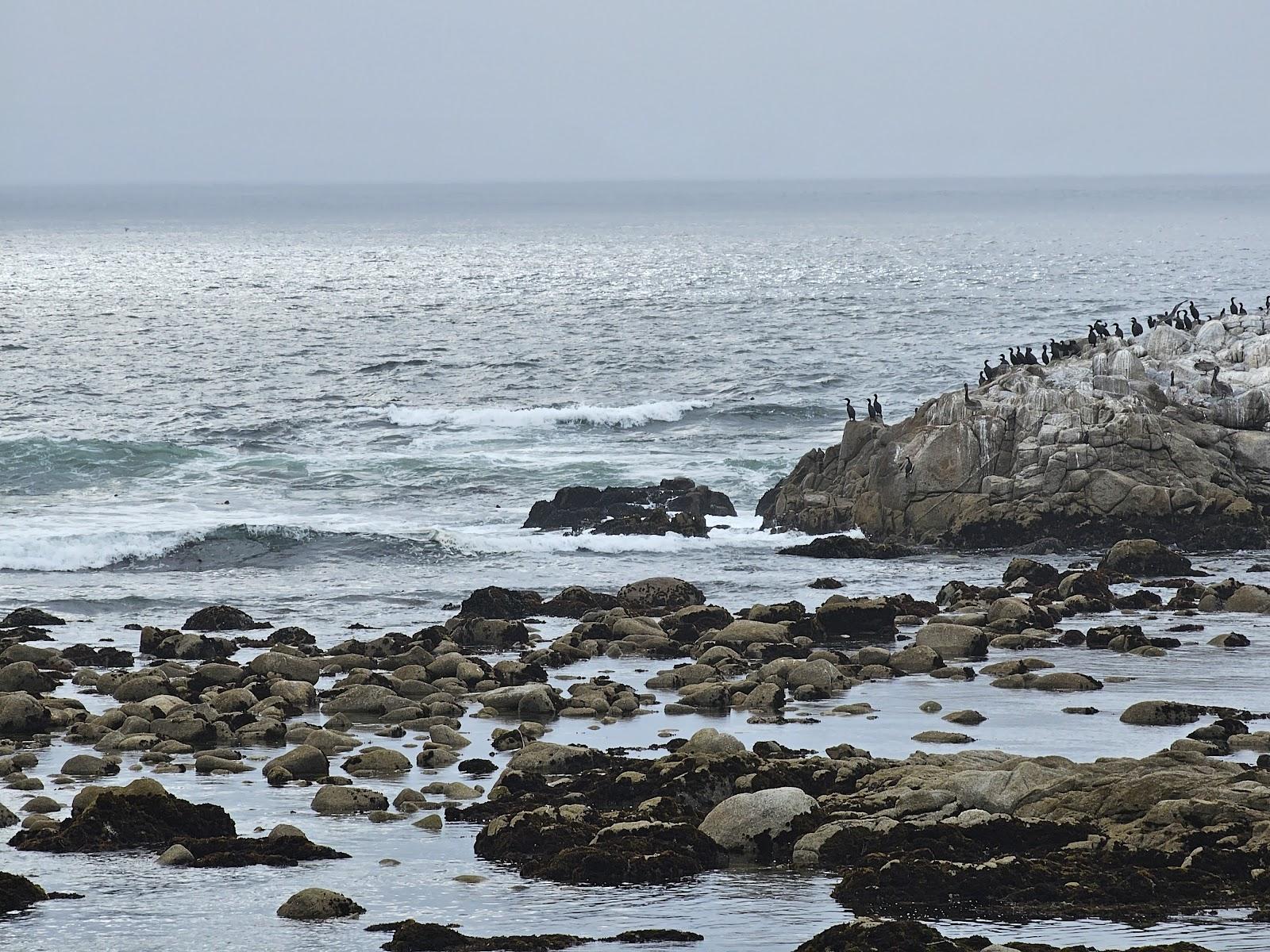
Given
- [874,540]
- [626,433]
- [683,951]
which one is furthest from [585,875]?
[626,433]

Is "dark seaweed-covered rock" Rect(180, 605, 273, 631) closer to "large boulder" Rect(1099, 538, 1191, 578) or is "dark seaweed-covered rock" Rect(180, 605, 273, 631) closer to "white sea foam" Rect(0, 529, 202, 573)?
"white sea foam" Rect(0, 529, 202, 573)

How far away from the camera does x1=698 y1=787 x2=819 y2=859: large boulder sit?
55.5ft

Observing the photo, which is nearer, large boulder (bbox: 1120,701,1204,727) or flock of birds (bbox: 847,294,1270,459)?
large boulder (bbox: 1120,701,1204,727)

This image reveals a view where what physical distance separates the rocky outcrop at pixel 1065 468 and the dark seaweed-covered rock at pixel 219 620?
14210mm

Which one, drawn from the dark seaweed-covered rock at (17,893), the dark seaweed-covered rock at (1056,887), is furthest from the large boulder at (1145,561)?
the dark seaweed-covered rock at (17,893)

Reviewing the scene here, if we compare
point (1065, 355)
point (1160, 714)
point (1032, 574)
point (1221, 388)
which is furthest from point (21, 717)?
point (1065, 355)

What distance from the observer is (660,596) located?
107 feet

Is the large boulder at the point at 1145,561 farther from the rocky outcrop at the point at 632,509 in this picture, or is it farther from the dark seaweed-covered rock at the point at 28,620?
the dark seaweed-covered rock at the point at 28,620

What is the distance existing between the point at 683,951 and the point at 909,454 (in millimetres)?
25815

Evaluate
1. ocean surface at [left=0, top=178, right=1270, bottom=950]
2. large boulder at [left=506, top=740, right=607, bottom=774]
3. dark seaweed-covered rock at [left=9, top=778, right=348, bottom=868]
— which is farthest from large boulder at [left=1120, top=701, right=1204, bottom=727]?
dark seaweed-covered rock at [left=9, top=778, right=348, bottom=868]

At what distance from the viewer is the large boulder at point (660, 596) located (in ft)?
107

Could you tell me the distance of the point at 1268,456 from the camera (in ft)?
125

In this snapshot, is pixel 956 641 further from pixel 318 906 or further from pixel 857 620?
pixel 318 906

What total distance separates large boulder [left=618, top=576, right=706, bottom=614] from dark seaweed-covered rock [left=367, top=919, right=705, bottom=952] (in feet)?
58.4
